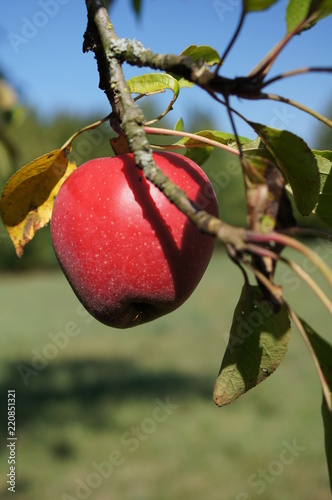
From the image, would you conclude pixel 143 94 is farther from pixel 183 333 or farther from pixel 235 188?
pixel 235 188

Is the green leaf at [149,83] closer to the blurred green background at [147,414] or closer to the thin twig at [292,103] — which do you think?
the thin twig at [292,103]

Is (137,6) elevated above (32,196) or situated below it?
above

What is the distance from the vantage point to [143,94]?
1.96ft

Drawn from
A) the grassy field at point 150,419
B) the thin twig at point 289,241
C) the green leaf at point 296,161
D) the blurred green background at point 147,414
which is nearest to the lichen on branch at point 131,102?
the thin twig at point 289,241

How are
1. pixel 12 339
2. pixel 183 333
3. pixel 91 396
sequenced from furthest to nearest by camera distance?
pixel 183 333 < pixel 12 339 < pixel 91 396

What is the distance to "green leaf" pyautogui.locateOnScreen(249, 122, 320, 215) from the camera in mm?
494

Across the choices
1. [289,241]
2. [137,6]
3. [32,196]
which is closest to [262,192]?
[289,241]

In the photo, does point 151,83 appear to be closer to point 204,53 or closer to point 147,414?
point 204,53

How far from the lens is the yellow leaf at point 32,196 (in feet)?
2.03

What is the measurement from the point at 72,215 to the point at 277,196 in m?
0.25

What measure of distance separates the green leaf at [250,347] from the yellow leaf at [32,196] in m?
0.24

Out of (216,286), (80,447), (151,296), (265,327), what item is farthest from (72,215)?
(216,286)

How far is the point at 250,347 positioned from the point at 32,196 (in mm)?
283

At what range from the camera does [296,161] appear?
1.67 ft
